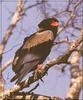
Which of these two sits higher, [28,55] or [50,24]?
[50,24]

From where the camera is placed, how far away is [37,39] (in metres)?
3.91

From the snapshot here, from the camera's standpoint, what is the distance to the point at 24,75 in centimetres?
344

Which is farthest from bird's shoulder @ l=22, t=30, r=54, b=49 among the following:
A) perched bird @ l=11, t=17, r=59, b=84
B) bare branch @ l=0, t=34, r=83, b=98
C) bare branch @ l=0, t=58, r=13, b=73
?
bare branch @ l=0, t=58, r=13, b=73

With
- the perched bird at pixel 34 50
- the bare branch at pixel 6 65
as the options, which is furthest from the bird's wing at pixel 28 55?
the bare branch at pixel 6 65

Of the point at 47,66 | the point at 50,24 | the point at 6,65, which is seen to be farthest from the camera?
the point at 6,65

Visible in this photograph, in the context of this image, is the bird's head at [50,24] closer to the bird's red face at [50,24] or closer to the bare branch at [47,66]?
the bird's red face at [50,24]

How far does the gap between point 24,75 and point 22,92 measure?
0.29m

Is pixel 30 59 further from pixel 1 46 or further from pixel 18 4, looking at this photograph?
pixel 18 4

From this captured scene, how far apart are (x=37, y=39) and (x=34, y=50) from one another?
14 centimetres

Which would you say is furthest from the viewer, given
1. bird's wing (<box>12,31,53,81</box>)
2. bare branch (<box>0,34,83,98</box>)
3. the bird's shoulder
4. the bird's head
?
the bird's head

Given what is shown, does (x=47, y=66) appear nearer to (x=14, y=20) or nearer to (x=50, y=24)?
(x=50, y=24)

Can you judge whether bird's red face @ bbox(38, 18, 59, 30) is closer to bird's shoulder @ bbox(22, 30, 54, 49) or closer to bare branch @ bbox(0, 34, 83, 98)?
bird's shoulder @ bbox(22, 30, 54, 49)

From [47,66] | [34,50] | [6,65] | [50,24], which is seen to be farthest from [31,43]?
[6,65]

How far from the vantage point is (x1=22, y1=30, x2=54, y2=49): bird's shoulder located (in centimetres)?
382
